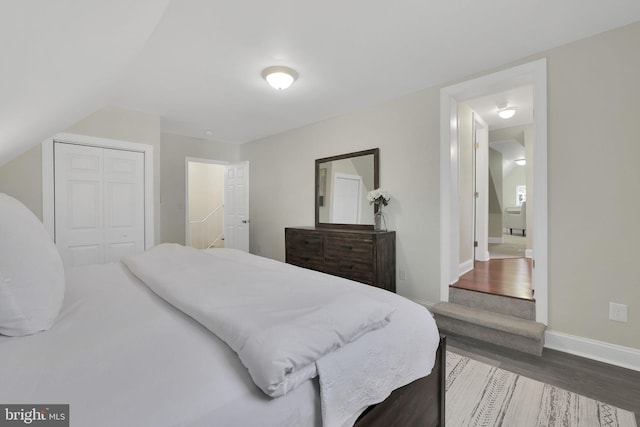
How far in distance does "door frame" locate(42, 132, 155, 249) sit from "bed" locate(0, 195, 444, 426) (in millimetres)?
2621

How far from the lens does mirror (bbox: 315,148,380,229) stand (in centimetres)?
365

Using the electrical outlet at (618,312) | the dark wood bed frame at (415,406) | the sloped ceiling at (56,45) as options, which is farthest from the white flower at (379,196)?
the sloped ceiling at (56,45)

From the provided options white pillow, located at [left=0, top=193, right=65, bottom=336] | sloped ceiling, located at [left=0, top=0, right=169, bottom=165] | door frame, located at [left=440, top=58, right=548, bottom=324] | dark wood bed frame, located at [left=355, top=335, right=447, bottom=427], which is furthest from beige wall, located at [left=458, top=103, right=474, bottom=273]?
white pillow, located at [left=0, top=193, right=65, bottom=336]

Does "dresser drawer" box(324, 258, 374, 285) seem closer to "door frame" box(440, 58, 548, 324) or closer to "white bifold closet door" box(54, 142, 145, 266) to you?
"door frame" box(440, 58, 548, 324)

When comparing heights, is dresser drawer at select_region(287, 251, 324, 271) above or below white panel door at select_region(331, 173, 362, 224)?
below

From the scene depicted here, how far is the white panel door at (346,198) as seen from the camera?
380 cm

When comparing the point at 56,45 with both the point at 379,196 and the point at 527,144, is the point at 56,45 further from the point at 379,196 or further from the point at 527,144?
the point at 527,144

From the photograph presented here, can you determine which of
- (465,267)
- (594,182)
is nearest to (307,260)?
(465,267)

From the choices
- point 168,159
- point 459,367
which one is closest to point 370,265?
point 459,367

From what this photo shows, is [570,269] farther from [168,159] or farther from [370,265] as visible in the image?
[168,159]

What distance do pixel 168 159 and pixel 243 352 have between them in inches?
195

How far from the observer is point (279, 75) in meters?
2.63

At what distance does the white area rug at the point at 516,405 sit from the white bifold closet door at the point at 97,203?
156 inches

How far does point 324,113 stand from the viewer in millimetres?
3936
